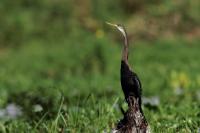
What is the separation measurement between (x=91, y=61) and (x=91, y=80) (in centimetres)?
134

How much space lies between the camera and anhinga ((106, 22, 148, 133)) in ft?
13.8

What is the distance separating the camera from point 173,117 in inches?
231

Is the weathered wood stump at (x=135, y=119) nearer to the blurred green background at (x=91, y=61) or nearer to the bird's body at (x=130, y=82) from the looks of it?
the bird's body at (x=130, y=82)

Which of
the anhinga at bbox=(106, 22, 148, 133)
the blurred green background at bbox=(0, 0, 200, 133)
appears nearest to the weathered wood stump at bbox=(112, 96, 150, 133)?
the anhinga at bbox=(106, 22, 148, 133)

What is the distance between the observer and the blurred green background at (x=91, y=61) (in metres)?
5.86

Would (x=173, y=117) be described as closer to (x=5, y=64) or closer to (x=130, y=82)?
(x=130, y=82)

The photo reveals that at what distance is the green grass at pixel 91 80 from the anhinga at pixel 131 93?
58cm

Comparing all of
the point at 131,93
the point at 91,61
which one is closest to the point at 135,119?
the point at 131,93

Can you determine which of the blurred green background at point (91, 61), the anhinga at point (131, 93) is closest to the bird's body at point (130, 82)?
the anhinga at point (131, 93)

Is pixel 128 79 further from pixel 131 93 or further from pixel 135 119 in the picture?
pixel 135 119

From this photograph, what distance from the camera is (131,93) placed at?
13.9 feet

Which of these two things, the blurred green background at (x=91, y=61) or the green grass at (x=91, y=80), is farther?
the blurred green background at (x=91, y=61)

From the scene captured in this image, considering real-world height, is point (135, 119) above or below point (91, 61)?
above

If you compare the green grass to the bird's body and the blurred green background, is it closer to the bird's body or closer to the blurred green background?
the blurred green background
